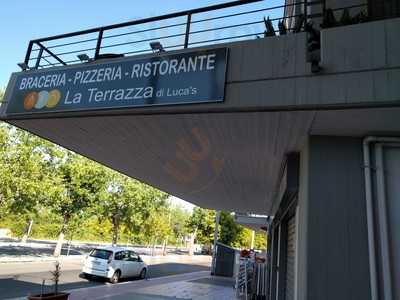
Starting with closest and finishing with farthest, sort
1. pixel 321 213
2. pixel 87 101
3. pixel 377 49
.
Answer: pixel 377 49, pixel 321 213, pixel 87 101

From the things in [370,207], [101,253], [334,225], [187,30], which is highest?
[187,30]

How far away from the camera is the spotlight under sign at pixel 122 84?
14.7 ft

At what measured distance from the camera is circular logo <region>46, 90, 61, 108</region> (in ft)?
17.6

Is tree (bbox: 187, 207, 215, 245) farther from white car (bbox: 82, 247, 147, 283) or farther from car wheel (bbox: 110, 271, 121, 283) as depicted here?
car wheel (bbox: 110, 271, 121, 283)

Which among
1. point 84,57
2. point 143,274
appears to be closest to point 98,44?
point 84,57

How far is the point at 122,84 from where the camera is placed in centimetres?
498

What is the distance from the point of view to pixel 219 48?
179 inches

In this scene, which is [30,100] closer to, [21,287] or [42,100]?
[42,100]

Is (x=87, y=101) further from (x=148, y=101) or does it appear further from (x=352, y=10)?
(x=352, y=10)

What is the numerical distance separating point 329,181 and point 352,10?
283 centimetres

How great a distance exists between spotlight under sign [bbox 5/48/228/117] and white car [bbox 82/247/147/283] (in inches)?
455

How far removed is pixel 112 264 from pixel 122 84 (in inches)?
514

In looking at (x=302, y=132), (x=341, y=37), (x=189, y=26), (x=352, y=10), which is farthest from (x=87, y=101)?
(x=352, y=10)

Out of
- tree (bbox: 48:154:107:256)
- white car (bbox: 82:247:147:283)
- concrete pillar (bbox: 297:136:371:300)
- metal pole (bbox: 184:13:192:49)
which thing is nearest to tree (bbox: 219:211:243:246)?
tree (bbox: 48:154:107:256)
